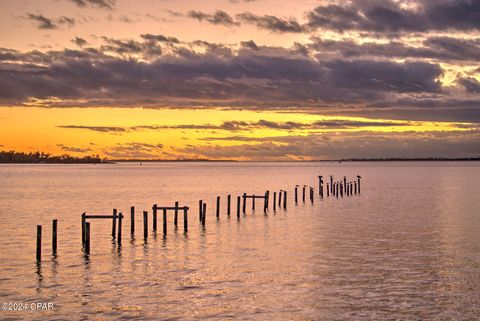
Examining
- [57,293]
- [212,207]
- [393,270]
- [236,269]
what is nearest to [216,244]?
[236,269]

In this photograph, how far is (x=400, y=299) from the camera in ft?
68.2

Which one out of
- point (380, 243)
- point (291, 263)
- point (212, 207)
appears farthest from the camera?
point (212, 207)

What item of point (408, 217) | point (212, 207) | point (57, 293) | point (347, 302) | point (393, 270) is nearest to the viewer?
point (347, 302)

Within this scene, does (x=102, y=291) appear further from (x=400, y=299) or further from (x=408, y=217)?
(x=408, y=217)

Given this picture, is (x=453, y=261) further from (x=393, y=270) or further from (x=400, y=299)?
(x=400, y=299)

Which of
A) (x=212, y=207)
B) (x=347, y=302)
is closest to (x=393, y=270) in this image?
(x=347, y=302)

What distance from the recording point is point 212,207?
203 ft

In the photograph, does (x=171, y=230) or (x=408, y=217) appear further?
(x=408, y=217)

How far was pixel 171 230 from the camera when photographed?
40.4 meters

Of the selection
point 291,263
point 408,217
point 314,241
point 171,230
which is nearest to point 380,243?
point 314,241

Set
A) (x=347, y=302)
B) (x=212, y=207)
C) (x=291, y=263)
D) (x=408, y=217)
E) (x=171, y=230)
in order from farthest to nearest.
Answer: (x=212, y=207)
(x=408, y=217)
(x=171, y=230)
(x=291, y=263)
(x=347, y=302)

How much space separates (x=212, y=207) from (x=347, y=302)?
4194 centimetres

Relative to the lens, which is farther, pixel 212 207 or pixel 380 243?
pixel 212 207

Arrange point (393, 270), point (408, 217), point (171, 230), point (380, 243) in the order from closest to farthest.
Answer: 1. point (393, 270)
2. point (380, 243)
3. point (171, 230)
4. point (408, 217)
